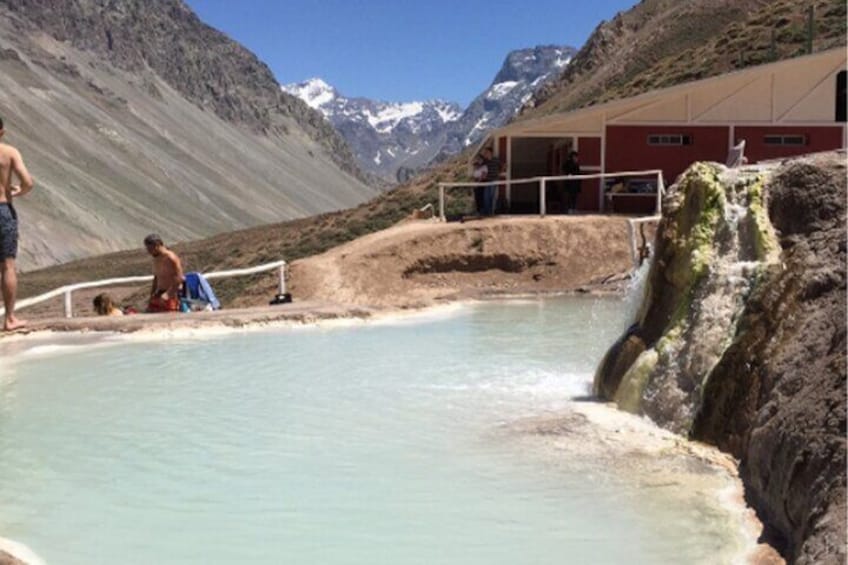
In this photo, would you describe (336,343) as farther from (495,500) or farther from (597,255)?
(597,255)

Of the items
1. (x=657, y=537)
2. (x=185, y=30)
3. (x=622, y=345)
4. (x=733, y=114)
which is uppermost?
(x=185, y=30)

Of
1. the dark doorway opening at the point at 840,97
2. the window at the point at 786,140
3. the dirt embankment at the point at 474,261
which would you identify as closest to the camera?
the dirt embankment at the point at 474,261

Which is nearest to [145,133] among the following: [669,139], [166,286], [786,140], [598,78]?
[598,78]

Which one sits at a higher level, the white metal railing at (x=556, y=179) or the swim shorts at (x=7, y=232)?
the white metal railing at (x=556, y=179)

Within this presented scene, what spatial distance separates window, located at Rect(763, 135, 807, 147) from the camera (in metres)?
25.1

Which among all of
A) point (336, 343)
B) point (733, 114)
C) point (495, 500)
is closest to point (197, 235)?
point (733, 114)

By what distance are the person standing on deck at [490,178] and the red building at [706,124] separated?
22.8 inches

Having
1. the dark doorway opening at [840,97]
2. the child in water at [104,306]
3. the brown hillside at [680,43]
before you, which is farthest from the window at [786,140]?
the child in water at [104,306]

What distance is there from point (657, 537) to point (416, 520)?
4.27ft

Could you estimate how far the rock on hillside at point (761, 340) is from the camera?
16.6 ft

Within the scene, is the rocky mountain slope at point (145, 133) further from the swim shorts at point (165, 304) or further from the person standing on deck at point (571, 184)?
the swim shorts at point (165, 304)

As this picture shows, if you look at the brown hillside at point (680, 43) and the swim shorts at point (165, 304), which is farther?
the brown hillside at point (680, 43)

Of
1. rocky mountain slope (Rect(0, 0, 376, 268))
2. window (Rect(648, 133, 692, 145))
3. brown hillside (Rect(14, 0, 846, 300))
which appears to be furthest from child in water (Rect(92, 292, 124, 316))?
rocky mountain slope (Rect(0, 0, 376, 268))

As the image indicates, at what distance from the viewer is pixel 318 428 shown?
25.8 ft
